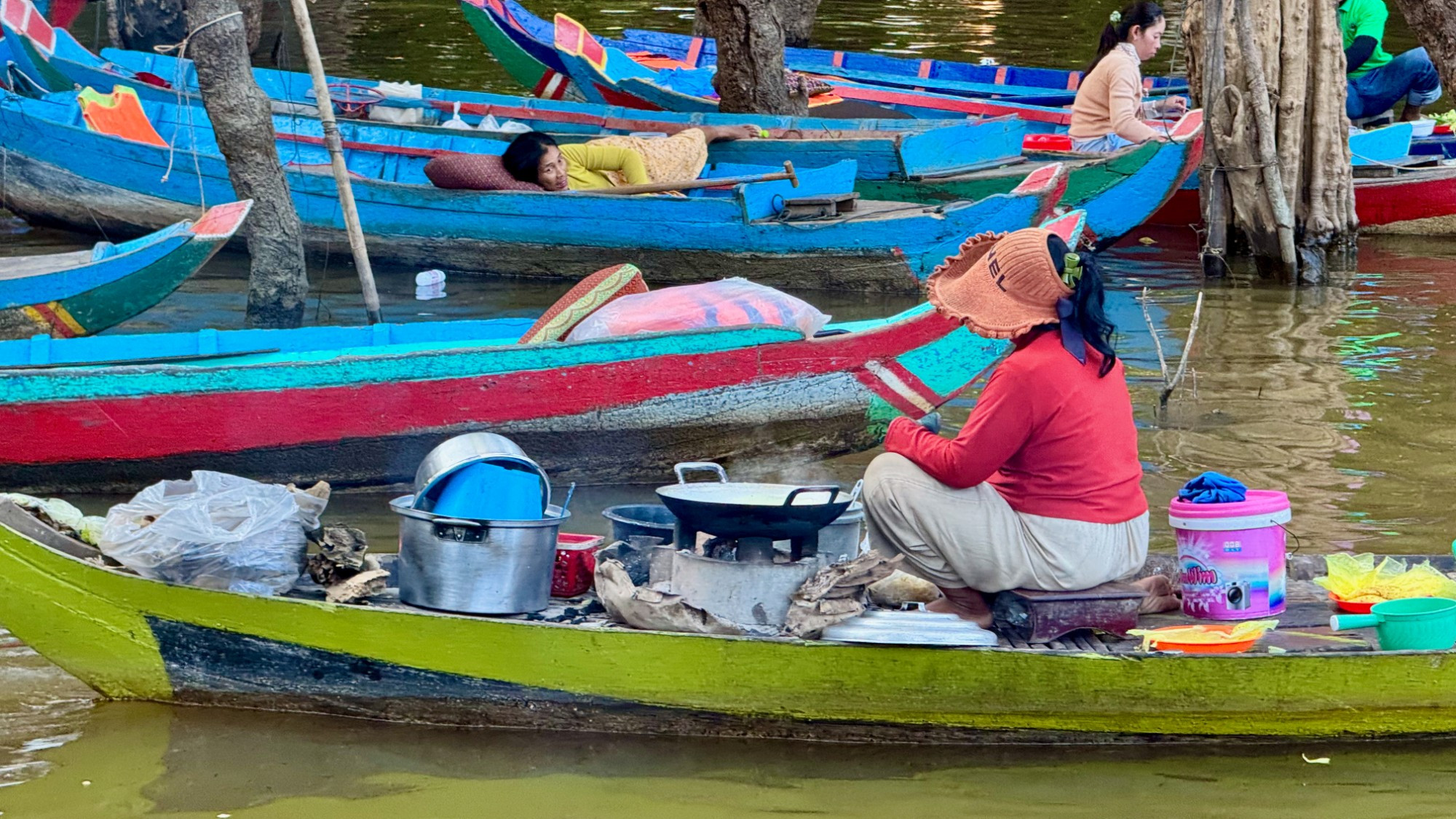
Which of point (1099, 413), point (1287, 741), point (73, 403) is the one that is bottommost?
point (1287, 741)

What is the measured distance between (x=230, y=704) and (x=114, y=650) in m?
0.33

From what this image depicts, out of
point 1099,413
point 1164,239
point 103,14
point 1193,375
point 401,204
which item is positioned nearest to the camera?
point 1099,413

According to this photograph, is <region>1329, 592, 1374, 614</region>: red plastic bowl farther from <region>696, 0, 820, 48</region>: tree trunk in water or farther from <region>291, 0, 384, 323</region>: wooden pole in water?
<region>696, 0, 820, 48</region>: tree trunk in water

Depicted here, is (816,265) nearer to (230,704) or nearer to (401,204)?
(401,204)

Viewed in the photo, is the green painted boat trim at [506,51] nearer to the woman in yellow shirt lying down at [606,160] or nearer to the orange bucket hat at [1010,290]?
the woman in yellow shirt lying down at [606,160]

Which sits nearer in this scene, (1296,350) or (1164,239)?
(1296,350)

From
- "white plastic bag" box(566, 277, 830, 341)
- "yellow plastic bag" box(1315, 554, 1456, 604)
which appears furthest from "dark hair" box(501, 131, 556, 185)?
"yellow plastic bag" box(1315, 554, 1456, 604)

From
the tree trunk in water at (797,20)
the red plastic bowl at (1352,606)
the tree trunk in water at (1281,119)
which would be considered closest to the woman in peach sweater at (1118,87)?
the tree trunk in water at (1281,119)

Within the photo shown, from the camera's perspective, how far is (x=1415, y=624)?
12.8 feet

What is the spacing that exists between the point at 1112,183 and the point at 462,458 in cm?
609

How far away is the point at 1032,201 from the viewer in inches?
328

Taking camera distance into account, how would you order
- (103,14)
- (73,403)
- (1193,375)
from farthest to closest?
(103,14) → (1193,375) → (73,403)

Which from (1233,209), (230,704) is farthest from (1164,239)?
(230,704)

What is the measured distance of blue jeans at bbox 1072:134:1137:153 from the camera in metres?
9.47
